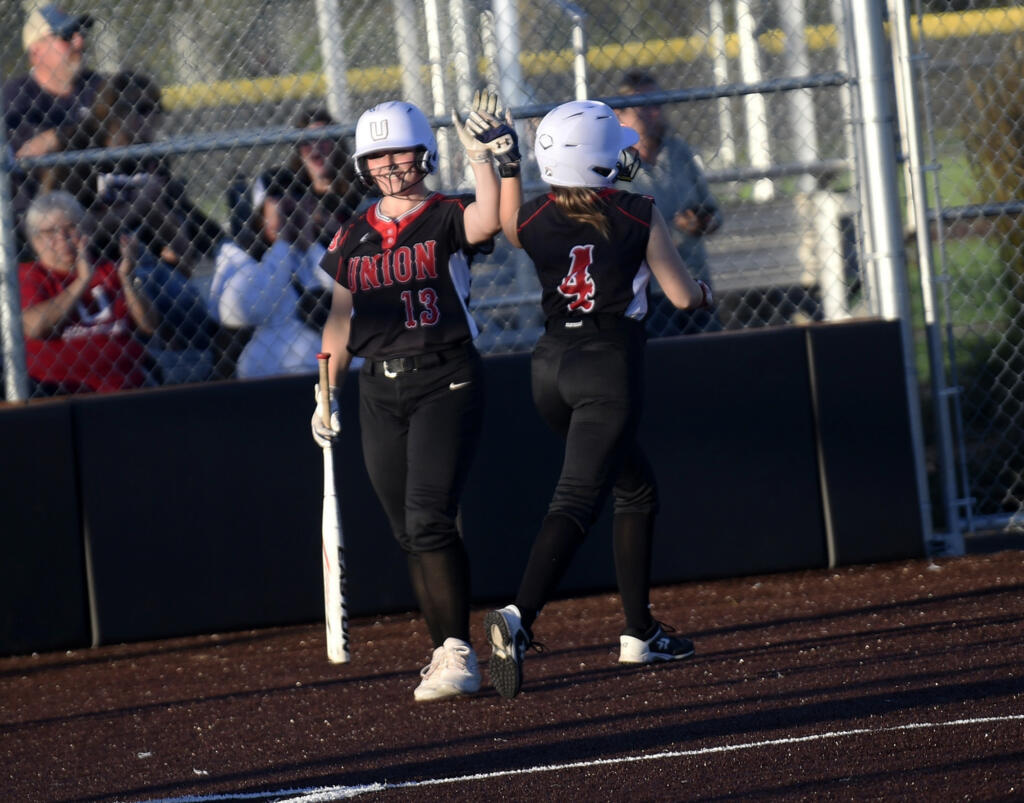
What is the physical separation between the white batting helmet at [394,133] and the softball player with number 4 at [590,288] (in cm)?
34

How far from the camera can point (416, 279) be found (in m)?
4.98

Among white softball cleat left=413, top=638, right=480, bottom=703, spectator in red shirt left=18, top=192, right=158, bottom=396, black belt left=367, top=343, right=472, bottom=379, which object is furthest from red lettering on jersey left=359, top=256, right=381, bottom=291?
spectator in red shirt left=18, top=192, right=158, bottom=396

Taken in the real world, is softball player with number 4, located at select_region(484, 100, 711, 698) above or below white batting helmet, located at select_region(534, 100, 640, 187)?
below

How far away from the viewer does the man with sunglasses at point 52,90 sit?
23.1 ft

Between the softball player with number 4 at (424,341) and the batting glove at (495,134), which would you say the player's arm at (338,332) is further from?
the batting glove at (495,134)

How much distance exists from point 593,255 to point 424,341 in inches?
24.8

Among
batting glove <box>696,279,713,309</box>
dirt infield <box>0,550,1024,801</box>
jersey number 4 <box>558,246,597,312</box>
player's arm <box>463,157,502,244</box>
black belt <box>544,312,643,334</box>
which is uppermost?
player's arm <box>463,157,502,244</box>

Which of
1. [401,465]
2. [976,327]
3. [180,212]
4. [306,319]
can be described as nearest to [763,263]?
[976,327]

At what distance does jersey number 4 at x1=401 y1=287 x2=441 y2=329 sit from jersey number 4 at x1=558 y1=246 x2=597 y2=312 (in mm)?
435

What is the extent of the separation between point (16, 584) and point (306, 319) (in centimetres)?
179

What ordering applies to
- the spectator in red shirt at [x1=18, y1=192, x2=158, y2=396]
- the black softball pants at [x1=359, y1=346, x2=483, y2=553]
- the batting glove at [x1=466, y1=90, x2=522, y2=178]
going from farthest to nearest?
the spectator in red shirt at [x1=18, y1=192, x2=158, y2=396], the black softball pants at [x1=359, y1=346, x2=483, y2=553], the batting glove at [x1=466, y1=90, x2=522, y2=178]

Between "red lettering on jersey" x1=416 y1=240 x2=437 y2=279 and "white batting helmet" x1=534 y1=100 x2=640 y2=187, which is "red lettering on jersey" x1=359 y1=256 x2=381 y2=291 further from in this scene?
"white batting helmet" x1=534 y1=100 x2=640 y2=187

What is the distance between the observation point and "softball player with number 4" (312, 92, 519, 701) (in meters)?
4.92

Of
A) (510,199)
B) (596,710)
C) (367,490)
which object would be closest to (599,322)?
(510,199)
